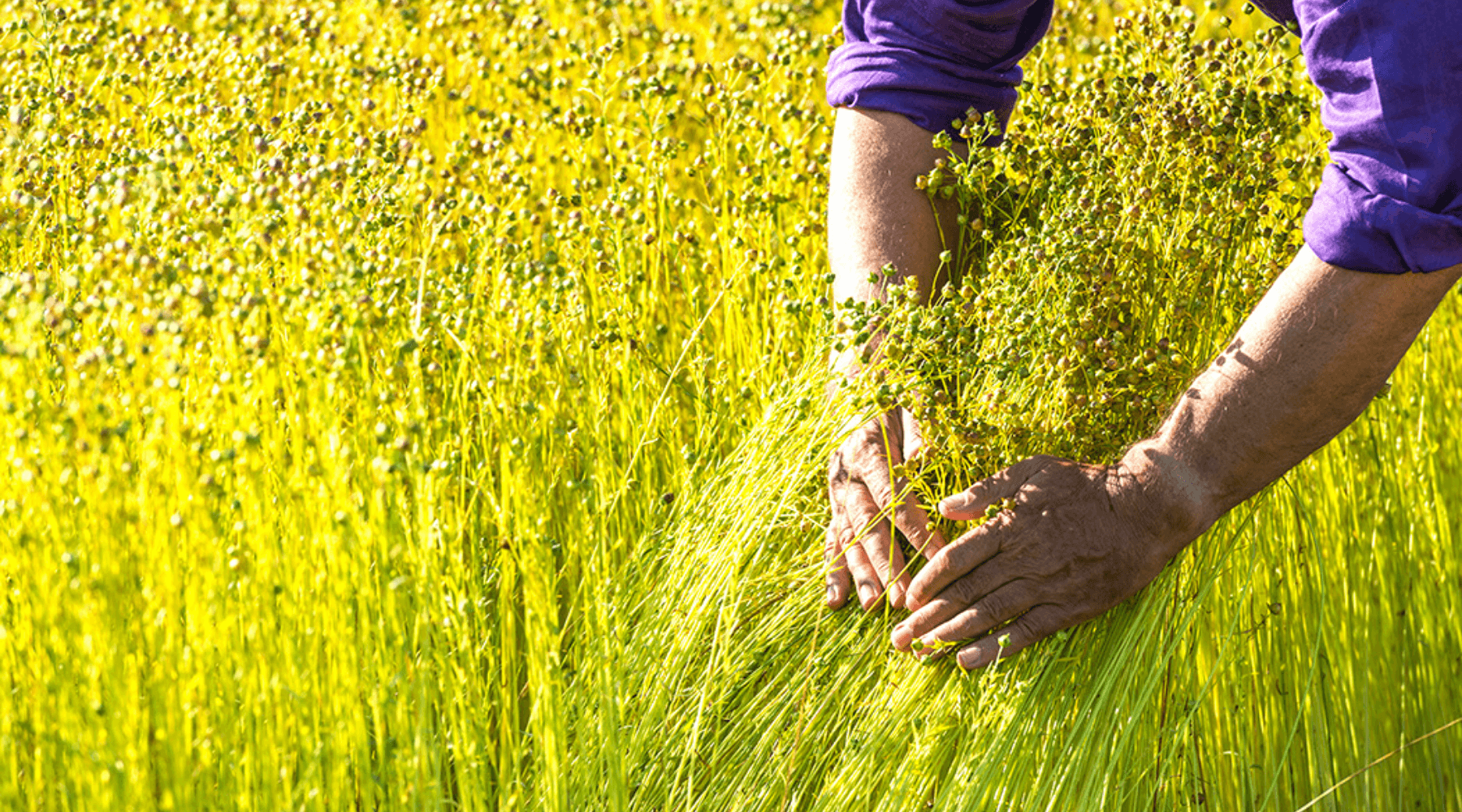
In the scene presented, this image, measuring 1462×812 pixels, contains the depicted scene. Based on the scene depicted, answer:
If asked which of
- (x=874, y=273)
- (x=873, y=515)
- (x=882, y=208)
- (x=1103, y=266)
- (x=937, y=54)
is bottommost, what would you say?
(x=873, y=515)

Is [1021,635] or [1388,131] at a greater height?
[1388,131]

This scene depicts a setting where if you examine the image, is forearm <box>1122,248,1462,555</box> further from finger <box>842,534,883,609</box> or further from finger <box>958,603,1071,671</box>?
finger <box>842,534,883,609</box>

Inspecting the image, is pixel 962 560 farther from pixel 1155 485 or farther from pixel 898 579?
pixel 1155 485

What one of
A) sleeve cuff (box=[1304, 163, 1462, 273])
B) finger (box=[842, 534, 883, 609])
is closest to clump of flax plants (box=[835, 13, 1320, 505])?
finger (box=[842, 534, 883, 609])

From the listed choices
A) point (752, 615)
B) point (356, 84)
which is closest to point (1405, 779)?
point (752, 615)

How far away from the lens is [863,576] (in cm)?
162

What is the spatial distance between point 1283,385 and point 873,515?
0.56m

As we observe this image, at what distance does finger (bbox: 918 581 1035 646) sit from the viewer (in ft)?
4.86

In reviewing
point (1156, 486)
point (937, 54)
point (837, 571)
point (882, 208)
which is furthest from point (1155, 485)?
point (937, 54)

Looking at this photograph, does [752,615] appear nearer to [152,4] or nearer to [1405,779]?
[1405,779]

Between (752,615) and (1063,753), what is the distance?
0.50 meters

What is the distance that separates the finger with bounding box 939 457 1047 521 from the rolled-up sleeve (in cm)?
44

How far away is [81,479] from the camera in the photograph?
3.84ft

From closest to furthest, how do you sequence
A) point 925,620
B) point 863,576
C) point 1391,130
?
point 1391,130 < point 925,620 < point 863,576
